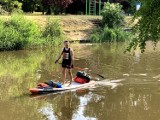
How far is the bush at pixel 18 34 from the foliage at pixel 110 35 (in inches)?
238

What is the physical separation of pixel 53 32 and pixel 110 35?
18.8 ft

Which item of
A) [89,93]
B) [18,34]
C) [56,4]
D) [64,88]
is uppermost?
[56,4]

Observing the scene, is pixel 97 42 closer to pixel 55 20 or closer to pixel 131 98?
pixel 55 20

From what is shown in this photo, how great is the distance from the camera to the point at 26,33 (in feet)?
83.8

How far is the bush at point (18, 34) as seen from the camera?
2409 centimetres

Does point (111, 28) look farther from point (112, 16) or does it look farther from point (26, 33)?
point (26, 33)

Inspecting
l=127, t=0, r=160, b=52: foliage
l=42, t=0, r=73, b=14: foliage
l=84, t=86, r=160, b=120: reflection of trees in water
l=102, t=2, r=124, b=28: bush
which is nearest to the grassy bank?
l=42, t=0, r=73, b=14: foliage

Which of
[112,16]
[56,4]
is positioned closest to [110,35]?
[112,16]

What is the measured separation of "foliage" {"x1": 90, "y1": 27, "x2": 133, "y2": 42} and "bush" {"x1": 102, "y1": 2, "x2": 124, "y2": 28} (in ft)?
6.03

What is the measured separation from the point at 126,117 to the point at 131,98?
221cm

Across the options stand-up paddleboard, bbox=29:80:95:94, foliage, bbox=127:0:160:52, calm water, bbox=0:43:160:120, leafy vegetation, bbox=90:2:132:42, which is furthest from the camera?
leafy vegetation, bbox=90:2:132:42

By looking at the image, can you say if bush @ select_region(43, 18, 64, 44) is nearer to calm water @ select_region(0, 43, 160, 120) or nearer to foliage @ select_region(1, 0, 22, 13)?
foliage @ select_region(1, 0, 22, 13)

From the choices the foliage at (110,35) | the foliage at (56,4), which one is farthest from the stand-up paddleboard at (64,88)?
the foliage at (56,4)

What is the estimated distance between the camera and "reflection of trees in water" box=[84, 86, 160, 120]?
9829 mm
